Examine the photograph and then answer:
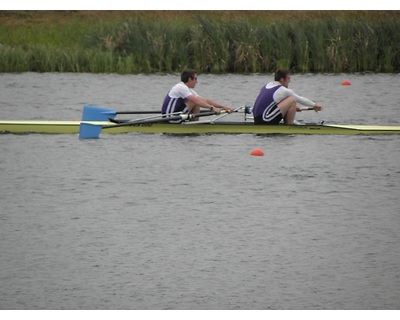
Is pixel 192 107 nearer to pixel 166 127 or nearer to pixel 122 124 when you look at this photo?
pixel 166 127

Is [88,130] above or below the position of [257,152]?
above

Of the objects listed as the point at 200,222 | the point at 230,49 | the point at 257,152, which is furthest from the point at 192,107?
the point at 230,49

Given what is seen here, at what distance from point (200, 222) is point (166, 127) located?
17.6 ft

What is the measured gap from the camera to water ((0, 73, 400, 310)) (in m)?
11.1

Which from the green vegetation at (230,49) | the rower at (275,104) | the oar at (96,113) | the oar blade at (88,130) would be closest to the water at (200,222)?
the oar blade at (88,130)

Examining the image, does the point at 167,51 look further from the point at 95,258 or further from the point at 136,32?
the point at 95,258

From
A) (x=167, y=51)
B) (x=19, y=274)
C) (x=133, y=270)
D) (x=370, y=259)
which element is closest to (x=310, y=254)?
(x=370, y=259)

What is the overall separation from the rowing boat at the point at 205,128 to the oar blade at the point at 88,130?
62 millimetres

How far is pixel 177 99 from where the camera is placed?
1872 cm

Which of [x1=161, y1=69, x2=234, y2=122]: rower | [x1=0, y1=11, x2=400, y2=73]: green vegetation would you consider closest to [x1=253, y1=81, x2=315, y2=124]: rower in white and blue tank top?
[x1=161, y1=69, x2=234, y2=122]: rower

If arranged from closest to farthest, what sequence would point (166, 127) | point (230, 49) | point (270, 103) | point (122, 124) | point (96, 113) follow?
point (270, 103), point (122, 124), point (166, 127), point (96, 113), point (230, 49)

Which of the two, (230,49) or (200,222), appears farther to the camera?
(230,49)

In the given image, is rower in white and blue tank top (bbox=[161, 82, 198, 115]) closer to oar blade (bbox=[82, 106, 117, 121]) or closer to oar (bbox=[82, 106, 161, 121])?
oar (bbox=[82, 106, 161, 121])

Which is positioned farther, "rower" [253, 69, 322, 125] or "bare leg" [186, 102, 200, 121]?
"bare leg" [186, 102, 200, 121]
